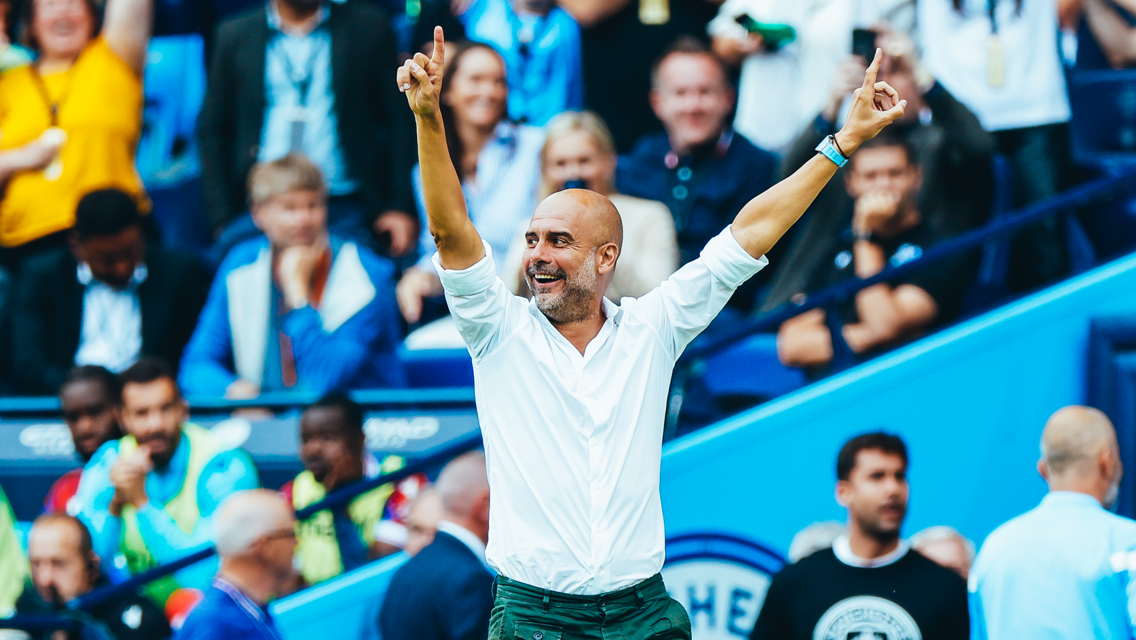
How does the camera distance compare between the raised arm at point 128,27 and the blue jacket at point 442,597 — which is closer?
the blue jacket at point 442,597

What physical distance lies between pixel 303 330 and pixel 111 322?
1.15 meters

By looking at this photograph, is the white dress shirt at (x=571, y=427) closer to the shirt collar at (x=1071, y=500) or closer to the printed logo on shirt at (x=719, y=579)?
the shirt collar at (x=1071, y=500)

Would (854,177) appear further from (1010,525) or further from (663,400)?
(663,400)

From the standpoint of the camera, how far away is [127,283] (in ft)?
20.5

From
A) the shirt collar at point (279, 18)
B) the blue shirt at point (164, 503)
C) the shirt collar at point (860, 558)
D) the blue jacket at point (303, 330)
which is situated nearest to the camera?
the shirt collar at point (860, 558)

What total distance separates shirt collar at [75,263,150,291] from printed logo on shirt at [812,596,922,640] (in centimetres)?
379

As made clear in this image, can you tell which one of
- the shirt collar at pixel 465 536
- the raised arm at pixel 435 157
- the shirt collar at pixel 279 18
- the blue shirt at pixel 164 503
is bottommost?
the shirt collar at pixel 465 536

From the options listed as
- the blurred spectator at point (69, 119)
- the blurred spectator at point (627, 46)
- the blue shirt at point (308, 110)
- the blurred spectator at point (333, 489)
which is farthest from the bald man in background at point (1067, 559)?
the blurred spectator at point (69, 119)

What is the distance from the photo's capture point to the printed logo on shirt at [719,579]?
16.5 ft

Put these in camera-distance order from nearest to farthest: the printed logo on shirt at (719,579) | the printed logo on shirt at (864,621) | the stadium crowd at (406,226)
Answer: the printed logo on shirt at (864,621) < the stadium crowd at (406,226) < the printed logo on shirt at (719,579)

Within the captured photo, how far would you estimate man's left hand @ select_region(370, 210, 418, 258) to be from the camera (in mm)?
6258

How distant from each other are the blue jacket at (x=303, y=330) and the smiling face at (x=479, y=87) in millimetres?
864

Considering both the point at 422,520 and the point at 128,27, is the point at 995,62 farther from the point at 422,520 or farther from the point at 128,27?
the point at 128,27

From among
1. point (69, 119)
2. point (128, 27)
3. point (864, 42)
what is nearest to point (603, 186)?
point (864, 42)
